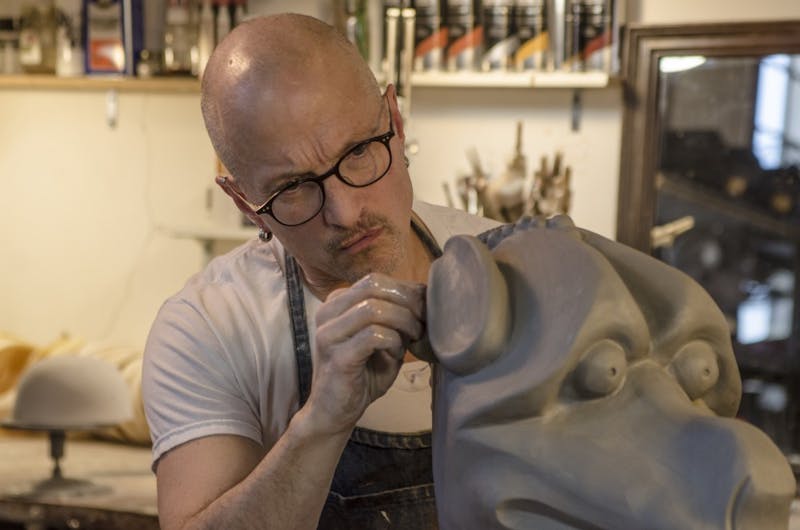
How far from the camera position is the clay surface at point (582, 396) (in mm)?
886

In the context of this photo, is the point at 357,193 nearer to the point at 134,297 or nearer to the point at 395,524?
the point at 395,524

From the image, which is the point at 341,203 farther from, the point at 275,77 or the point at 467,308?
the point at 467,308

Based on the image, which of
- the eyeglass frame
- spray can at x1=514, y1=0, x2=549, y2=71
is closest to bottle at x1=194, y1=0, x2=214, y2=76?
spray can at x1=514, y1=0, x2=549, y2=71

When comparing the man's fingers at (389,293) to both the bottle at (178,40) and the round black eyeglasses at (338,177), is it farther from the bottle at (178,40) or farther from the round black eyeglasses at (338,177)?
the bottle at (178,40)

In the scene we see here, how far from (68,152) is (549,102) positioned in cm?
197

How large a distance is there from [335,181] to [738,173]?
3005 millimetres

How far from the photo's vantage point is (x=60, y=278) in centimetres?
500

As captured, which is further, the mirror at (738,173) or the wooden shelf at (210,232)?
the wooden shelf at (210,232)

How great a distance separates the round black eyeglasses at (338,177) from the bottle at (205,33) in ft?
10.4

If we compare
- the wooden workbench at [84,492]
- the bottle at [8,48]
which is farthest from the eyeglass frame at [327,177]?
the bottle at [8,48]

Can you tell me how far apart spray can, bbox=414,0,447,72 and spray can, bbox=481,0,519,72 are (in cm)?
15

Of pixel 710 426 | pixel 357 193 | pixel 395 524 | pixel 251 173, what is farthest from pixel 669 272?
A: pixel 395 524

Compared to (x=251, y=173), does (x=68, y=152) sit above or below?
below

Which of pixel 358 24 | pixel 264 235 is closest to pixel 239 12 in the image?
pixel 358 24
